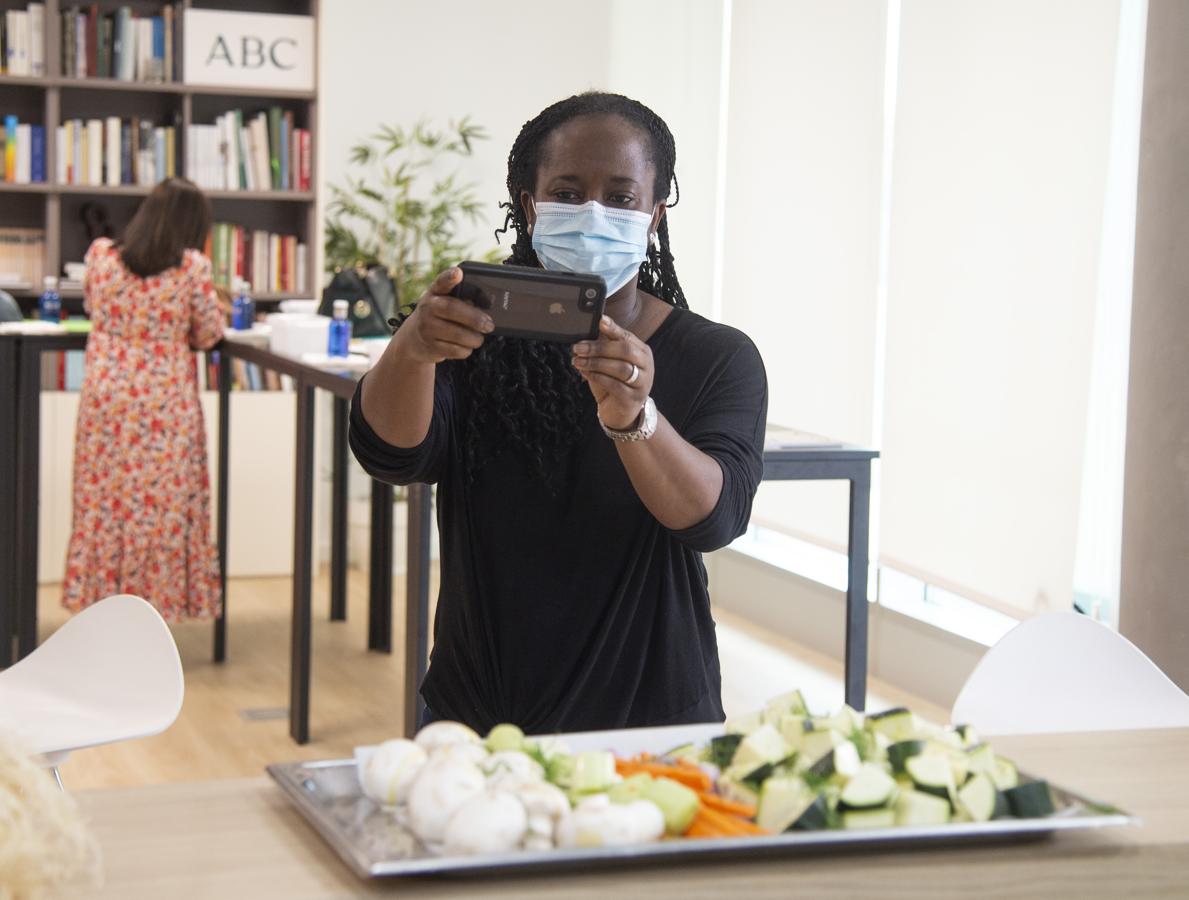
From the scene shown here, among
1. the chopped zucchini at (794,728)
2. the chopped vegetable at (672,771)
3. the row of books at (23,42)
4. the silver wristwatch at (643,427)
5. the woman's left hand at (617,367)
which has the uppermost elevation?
the row of books at (23,42)

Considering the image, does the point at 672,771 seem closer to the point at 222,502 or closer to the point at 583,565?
the point at 583,565

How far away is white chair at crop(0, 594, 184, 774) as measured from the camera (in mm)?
2135

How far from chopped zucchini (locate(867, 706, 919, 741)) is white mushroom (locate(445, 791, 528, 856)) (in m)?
0.33

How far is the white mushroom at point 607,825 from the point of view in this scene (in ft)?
3.40

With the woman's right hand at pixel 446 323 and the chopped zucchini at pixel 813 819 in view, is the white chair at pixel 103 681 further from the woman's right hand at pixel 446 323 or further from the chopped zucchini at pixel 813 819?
the chopped zucchini at pixel 813 819

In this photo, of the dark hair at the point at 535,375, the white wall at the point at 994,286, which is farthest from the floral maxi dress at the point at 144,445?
the dark hair at the point at 535,375

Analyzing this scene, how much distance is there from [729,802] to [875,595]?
4.04 m

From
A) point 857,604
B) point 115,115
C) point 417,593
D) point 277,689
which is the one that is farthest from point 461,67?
point 857,604

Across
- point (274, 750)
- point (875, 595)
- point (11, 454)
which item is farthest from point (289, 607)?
point (875, 595)

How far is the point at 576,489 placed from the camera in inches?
65.7

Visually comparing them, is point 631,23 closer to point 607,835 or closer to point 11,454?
point 11,454

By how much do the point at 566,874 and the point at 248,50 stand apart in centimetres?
570

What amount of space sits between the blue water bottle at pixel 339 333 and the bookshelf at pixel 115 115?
2120mm

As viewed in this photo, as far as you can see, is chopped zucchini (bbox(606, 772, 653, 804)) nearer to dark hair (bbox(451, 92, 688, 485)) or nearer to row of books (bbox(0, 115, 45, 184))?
dark hair (bbox(451, 92, 688, 485))
